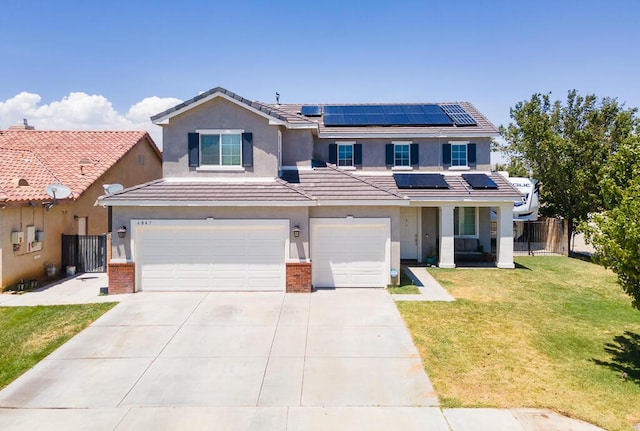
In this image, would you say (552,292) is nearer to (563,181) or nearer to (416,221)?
(416,221)

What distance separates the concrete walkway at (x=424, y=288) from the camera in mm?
13414

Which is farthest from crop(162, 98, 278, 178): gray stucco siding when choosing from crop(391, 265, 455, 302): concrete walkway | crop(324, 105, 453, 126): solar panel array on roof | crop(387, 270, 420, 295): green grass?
crop(391, 265, 455, 302): concrete walkway

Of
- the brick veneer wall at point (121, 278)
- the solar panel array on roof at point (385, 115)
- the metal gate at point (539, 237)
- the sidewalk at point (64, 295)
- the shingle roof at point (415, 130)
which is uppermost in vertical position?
the solar panel array on roof at point (385, 115)

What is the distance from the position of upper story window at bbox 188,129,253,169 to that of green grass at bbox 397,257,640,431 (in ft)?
24.9

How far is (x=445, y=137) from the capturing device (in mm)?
19938

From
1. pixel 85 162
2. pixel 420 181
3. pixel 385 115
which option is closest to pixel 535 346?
pixel 420 181

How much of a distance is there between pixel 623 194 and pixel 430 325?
5365mm

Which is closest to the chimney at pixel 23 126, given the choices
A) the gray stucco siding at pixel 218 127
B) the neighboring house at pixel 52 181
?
the neighboring house at pixel 52 181

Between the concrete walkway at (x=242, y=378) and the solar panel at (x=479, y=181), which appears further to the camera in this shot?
the solar panel at (x=479, y=181)

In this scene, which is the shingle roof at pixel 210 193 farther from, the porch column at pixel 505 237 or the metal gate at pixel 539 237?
the metal gate at pixel 539 237

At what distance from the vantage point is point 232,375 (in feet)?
26.9

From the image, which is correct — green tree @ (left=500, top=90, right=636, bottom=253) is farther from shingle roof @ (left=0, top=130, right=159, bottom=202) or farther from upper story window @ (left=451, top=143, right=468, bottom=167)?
shingle roof @ (left=0, top=130, right=159, bottom=202)

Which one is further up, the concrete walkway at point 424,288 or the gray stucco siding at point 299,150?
the gray stucco siding at point 299,150

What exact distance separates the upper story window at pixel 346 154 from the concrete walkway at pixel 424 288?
5.64 meters
